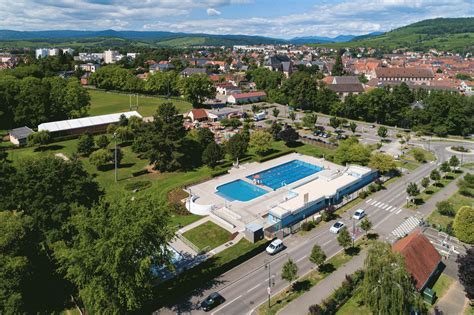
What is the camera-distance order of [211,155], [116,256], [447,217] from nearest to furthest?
1. [116,256]
2. [447,217]
3. [211,155]

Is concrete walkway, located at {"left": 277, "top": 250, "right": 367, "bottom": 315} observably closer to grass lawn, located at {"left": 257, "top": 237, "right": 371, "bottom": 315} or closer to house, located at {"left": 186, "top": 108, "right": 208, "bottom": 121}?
grass lawn, located at {"left": 257, "top": 237, "right": 371, "bottom": 315}

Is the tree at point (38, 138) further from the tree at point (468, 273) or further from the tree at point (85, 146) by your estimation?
the tree at point (468, 273)

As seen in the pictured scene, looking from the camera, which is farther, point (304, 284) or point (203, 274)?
point (203, 274)

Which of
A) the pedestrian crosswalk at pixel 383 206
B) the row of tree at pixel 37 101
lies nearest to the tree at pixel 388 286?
the pedestrian crosswalk at pixel 383 206

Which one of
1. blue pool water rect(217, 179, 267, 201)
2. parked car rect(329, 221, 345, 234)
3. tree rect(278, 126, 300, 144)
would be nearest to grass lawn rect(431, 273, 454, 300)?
parked car rect(329, 221, 345, 234)

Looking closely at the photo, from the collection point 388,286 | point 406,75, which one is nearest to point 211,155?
point 388,286

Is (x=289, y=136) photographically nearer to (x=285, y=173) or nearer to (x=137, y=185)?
(x=285, y=173)

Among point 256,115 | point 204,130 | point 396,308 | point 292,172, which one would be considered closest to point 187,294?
point 396,308
